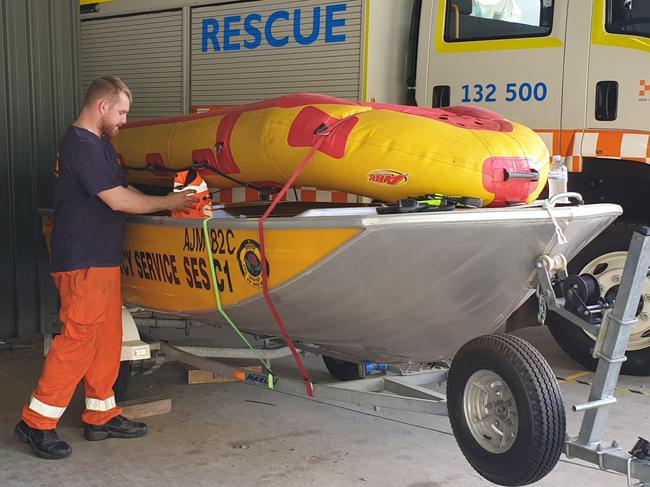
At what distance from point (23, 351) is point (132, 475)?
220 cm

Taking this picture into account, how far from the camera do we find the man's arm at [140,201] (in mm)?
3188

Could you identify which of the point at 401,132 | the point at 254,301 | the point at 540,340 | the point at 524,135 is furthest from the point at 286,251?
the point at 540,340

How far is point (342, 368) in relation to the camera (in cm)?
426

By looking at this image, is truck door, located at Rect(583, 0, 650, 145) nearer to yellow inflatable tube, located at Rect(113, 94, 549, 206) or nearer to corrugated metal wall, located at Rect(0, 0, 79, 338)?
yellow inflatable tube, located at Rect(113, 94, 549, 206)

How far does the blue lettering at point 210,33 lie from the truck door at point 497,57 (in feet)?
5.11

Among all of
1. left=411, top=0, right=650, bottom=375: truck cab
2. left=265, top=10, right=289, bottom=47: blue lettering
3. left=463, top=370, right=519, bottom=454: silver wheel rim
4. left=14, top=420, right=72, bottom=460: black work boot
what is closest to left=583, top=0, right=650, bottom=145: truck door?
left=411, top=0, right=650, bottom=375: truck cab

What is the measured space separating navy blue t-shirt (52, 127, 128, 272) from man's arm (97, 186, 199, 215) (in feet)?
0.13

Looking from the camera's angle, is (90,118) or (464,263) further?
(90,118)

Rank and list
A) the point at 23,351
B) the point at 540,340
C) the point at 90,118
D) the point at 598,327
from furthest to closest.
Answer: the point at 540,340 → the point at 23,351 → the point at 90,118 → the point at 598,327

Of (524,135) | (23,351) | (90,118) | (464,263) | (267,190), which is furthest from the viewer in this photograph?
(23,351)

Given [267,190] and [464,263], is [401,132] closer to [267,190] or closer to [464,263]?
[464,263]

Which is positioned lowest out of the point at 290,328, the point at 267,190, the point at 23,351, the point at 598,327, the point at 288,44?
the point at 23,351

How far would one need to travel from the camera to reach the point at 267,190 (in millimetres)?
3514

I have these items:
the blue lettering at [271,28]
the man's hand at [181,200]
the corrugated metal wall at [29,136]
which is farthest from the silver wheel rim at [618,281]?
the corrugated metal wall at [29,136]
